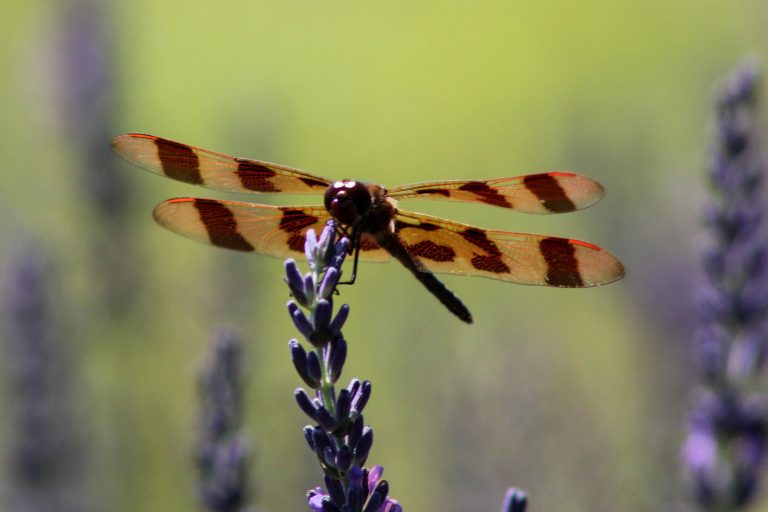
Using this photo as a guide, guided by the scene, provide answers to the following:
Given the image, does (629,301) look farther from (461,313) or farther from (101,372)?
(461,313)

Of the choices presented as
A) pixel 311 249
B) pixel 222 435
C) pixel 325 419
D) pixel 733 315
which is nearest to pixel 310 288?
pixel 311 249

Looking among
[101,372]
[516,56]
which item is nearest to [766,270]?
[101,372]

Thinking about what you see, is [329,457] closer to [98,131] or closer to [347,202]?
[347,202]

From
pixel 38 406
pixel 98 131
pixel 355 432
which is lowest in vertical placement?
pixel 38 406

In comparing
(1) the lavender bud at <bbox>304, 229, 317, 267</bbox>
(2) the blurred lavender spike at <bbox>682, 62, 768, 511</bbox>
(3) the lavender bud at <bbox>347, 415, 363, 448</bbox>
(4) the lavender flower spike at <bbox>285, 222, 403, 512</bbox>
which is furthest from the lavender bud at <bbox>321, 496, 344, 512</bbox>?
(2) the blurred lavender spike at <bbox>682, 62, 768, 511</bbox>

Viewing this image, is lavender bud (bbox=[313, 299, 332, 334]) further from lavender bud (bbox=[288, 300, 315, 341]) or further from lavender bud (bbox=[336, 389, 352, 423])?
lavender bud (bbox=[336, 389, 352, 423])
